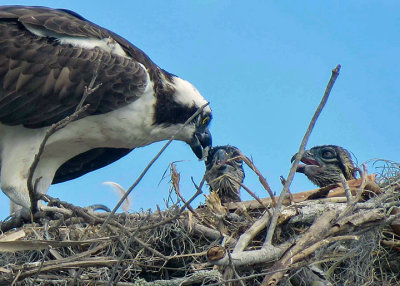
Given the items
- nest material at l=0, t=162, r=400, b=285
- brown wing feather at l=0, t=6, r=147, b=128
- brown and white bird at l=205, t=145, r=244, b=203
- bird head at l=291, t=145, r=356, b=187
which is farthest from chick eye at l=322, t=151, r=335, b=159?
brown wing feather at l=0, t=6, r=147, b=128

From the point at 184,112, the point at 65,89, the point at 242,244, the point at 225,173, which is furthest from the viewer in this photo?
the point at 184,112

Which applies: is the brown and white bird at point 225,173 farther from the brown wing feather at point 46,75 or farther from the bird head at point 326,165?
the brown wing feather at point 46,75

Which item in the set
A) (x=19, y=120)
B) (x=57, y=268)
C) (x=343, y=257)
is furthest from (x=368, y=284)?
(x=19, y=120)

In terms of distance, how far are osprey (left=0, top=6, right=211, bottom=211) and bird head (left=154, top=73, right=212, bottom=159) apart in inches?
0.4

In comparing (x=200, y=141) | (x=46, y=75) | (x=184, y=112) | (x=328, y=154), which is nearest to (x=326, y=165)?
(x=328, y=154)

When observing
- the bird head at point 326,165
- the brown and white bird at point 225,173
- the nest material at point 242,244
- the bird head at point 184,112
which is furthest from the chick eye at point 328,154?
the nest material at point 242,244

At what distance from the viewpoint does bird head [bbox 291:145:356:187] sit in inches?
251

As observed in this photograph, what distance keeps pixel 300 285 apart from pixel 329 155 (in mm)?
2112

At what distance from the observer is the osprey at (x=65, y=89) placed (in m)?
5.64

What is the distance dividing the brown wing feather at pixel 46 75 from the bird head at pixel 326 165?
5.50 ft

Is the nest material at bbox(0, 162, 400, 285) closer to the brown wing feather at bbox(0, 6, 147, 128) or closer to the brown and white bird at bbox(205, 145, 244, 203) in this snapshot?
the brown wing feather at bbox(0, 6, 147, 128)

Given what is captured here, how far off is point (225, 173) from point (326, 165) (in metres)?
0.92

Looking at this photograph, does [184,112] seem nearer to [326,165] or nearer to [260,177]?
[326,165]

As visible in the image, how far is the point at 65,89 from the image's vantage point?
5.64 m
